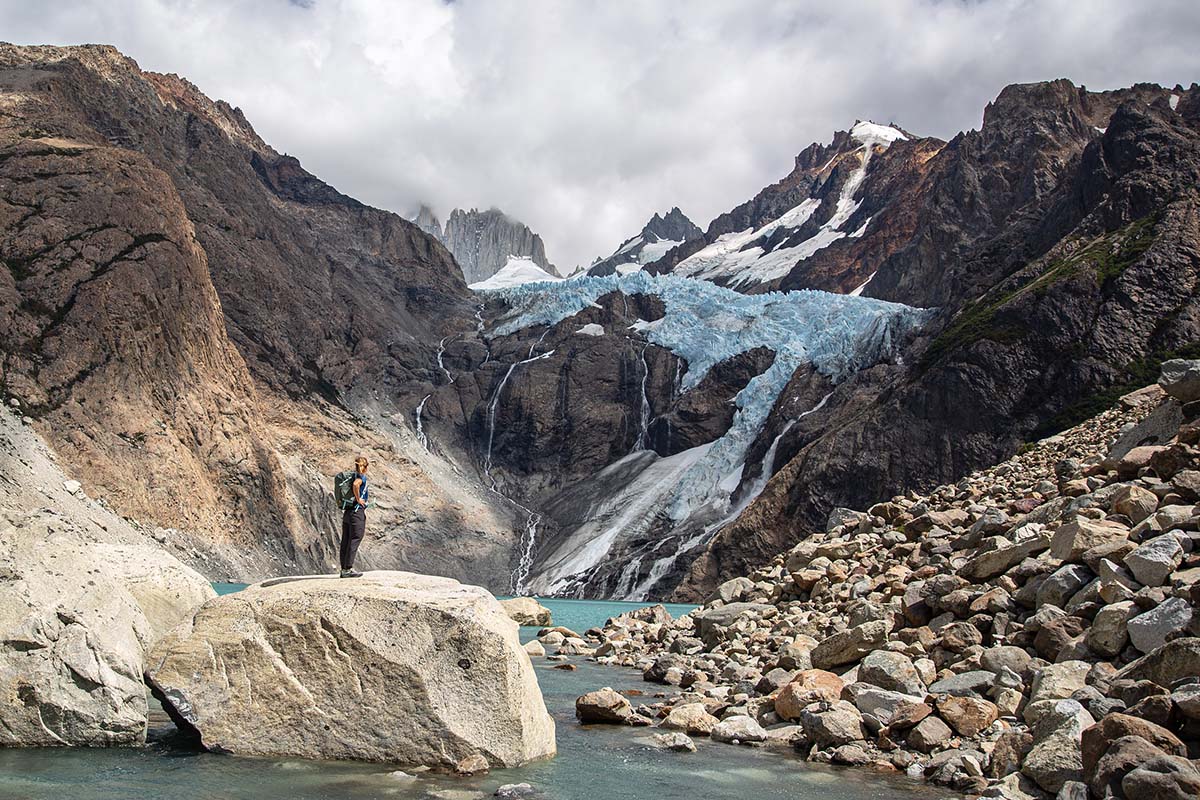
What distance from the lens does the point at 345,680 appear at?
430 inches

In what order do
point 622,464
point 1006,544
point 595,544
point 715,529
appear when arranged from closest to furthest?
point 1006,544 → point 715,529 → point 595,544 → point 622,464

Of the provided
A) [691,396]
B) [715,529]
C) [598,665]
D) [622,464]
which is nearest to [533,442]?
[622,464]

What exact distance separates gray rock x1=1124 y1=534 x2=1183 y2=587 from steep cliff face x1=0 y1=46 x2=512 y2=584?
6836cm

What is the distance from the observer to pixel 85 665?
36.3 feet

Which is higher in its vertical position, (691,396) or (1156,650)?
(691,396)

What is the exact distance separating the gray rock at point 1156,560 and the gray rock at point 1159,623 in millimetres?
873

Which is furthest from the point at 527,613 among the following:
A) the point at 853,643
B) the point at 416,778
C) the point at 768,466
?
the point at 768,466

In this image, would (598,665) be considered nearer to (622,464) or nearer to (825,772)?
(825,772)

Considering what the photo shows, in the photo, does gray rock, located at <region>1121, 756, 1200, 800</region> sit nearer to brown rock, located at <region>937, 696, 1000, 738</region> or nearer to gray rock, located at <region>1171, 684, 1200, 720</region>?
gray rock, located at <region>1171, 684, 1200, 720</region>

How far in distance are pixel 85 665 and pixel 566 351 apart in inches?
4714

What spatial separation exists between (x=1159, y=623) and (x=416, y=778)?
9181 mm

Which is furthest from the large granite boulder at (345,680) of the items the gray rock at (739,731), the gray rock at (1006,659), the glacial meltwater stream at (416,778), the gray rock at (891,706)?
the gray rock at (1006,659)

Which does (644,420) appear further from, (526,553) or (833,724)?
(833,724)

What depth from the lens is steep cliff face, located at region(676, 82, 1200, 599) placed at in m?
63.5
